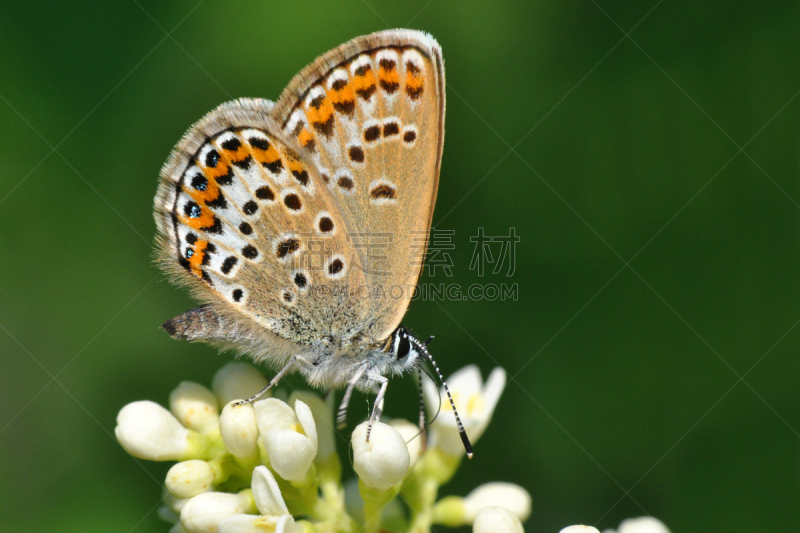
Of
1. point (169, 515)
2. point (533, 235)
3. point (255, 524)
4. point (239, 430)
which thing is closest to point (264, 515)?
point (255, 524)

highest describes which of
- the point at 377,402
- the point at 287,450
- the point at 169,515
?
the point at 377,402

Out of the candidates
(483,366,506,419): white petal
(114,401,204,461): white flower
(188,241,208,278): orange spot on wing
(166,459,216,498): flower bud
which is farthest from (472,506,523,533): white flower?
(188,241,208,278): orange spot on wing

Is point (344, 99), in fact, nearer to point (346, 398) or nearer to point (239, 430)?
point (346, 398)

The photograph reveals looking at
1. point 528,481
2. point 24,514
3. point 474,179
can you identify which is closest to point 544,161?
point 474,179

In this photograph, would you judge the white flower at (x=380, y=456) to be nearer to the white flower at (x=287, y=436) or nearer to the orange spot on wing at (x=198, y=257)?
the white flower at (x=287, y=436)

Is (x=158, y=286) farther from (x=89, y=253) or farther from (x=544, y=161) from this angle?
(x=544, y=161)

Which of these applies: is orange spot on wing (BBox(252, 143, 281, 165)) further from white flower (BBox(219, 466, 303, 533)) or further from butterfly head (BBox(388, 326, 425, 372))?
white flower (BBox(219, 466, 303, 533))
